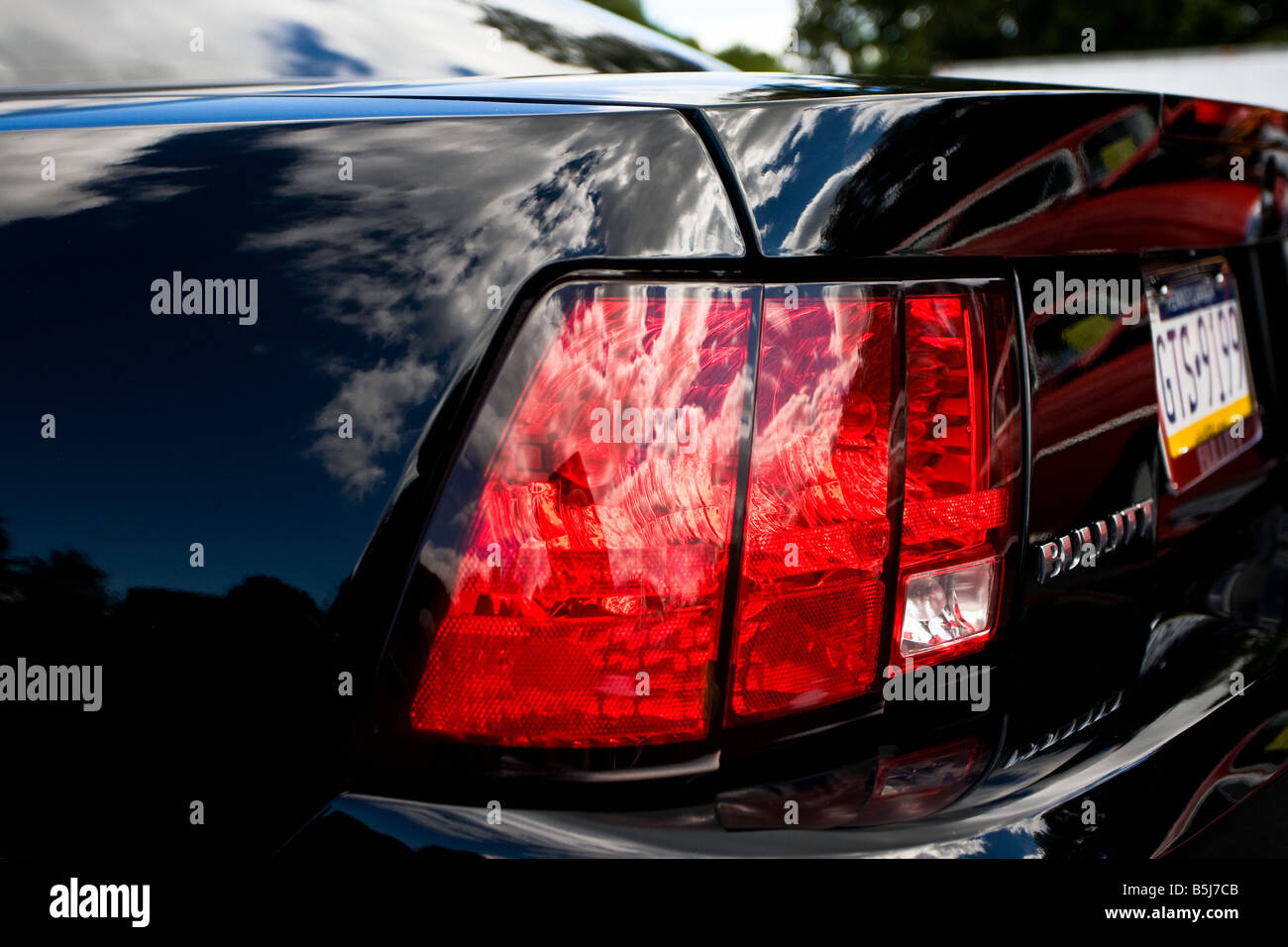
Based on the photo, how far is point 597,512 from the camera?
1.01 meters

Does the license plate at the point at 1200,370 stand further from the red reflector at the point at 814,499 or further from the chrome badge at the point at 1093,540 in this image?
the red reflector at the point at 814,499

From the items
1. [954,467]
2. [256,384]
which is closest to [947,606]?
[954,467]

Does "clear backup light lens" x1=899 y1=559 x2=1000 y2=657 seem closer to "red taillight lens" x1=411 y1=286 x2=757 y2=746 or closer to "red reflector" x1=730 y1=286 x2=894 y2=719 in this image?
"red reflector" x1=730 y1=286 x2=894 y2=719

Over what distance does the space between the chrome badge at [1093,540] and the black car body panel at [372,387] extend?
0.23 m

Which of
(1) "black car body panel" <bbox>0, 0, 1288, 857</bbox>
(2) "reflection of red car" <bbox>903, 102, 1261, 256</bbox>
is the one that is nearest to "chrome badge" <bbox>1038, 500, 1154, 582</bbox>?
(1) "black car body panel" <bbox>0, 0, 1288, 857</bbox>

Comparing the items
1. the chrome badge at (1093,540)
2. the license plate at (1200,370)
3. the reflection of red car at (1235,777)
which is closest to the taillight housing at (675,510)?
the chrome badge at (1093,540)

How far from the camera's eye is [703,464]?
1.02m

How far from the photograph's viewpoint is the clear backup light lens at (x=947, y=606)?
3.70 ft

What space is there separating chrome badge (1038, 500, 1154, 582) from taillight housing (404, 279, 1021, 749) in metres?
0.24

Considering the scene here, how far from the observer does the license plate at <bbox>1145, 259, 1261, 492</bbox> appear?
1.53 meters

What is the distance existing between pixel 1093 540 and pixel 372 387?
0.86 m

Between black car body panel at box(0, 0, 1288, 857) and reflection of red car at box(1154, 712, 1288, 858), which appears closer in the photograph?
black car body panel at box(0, 0, 1288, 857)
